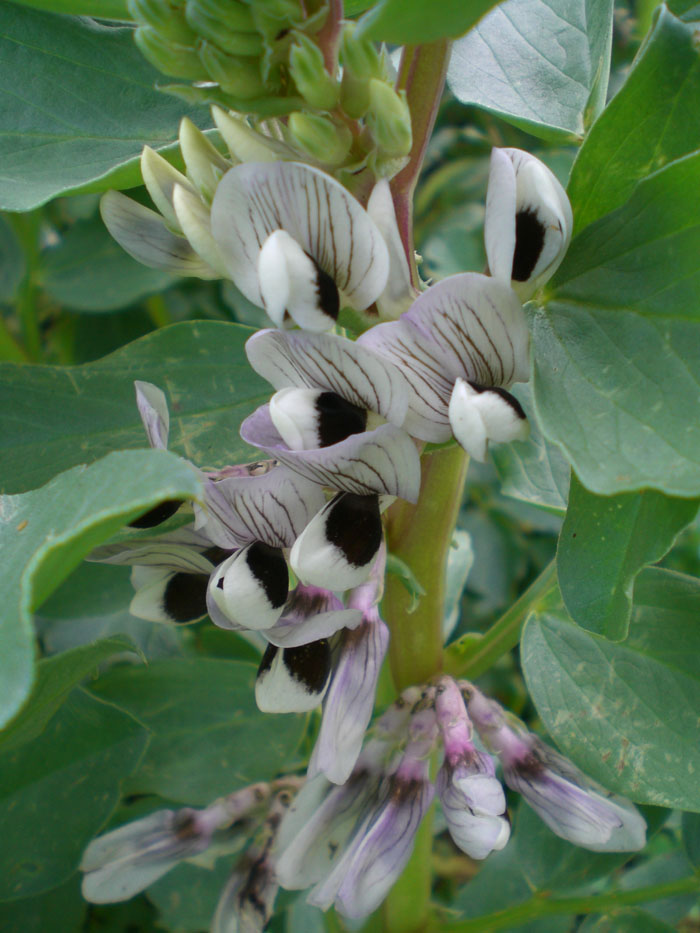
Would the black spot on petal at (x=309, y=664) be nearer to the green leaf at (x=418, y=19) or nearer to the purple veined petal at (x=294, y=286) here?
the purple veined petal at (x=294, y=286)

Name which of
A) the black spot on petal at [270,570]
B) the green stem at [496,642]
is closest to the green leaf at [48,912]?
the green stem at [496,642]

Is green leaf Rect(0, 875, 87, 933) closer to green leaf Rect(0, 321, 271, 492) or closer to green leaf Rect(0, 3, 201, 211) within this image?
green leaf Rect(0, 321, 271, 492)

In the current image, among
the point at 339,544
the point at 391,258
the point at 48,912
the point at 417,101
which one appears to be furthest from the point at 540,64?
the point at 48,912

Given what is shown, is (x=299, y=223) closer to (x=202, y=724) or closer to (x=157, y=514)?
(x=157, y=514)

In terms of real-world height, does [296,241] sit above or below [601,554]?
above

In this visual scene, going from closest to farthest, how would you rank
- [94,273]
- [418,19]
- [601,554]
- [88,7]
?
[418,19] → [601,554] → [88,7] → [94,273]

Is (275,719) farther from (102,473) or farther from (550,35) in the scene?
(550,35)
